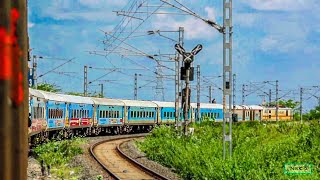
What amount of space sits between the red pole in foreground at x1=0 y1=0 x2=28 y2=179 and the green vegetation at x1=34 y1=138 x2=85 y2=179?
55.3ft

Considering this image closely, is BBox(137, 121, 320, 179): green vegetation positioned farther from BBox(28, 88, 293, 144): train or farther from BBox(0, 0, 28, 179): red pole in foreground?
BBox(0, 0, 28, 179): red pole in foreground

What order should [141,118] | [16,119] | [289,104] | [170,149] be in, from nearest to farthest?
[16,119] → [170,149] → [141,118] → [289,104]

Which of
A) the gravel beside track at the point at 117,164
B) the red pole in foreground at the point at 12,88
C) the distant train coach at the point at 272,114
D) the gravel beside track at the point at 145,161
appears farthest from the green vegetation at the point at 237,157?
the distant train coach at the point at 272,114

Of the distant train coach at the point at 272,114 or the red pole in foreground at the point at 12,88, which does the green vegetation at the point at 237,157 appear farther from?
the distant train coach at the point at 272,114

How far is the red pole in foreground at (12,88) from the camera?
152 cm

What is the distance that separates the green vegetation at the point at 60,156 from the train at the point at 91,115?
108 centimetres

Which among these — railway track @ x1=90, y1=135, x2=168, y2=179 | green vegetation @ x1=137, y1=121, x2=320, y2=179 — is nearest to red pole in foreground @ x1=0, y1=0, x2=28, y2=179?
green vegetation @ x1=137, y1=121, x2=320, y2=179

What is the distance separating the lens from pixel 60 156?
2364 cm

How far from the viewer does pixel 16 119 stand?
1659 mm

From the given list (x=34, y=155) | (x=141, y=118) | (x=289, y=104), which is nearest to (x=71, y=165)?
(x=34, y=155)

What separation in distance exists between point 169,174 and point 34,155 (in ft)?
25.0

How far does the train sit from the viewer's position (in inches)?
1142

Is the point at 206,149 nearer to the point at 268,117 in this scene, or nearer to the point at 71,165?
the point at 71,165

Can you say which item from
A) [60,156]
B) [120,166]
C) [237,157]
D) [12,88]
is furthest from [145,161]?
[12,88]
